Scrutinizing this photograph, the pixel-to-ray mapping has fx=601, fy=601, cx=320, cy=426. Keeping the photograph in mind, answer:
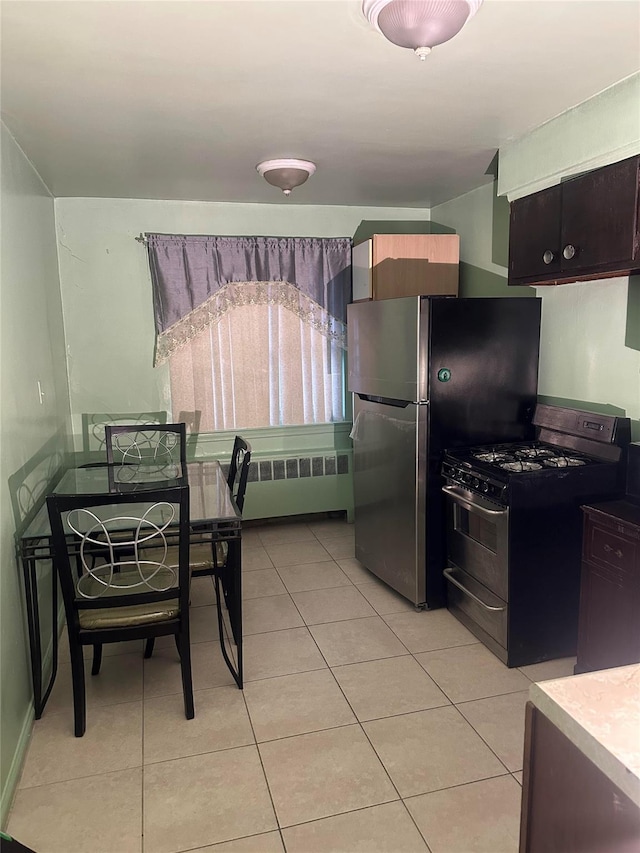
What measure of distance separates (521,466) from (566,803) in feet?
5.95

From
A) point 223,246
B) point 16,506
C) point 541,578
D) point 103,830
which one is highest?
point 223,246

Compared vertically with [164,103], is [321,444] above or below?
below

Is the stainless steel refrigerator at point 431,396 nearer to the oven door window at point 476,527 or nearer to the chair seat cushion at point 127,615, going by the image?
the oven door window at point 476,527

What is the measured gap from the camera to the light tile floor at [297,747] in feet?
5.93

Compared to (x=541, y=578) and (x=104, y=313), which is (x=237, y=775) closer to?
(x=541, y=578)

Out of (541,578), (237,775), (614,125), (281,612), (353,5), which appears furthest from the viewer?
(281,612)

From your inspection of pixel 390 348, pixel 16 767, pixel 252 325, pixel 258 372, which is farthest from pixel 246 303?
pixel 16 767

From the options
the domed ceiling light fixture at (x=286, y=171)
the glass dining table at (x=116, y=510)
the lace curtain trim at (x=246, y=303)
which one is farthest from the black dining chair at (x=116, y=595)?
the lace curtain trim at (x=246, y=303)

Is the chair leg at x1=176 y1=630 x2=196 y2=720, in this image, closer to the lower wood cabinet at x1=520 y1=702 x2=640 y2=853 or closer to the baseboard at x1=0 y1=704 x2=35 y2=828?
the baseboard at x1=0 y1=704 x2=35 y2=828

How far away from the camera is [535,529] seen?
102 inches

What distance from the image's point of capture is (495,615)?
2717mm

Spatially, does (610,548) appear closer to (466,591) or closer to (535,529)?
(535,529)

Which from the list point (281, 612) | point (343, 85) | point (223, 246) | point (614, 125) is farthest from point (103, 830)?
point (223, 246)

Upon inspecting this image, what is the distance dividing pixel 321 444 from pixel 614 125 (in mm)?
2897
